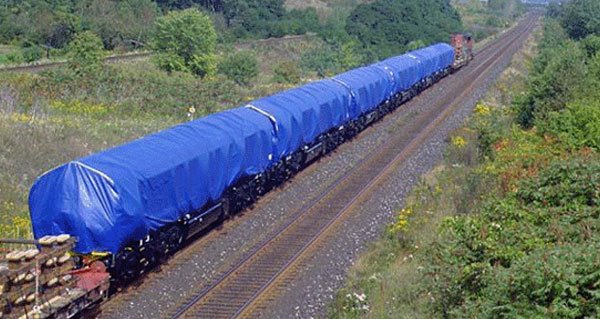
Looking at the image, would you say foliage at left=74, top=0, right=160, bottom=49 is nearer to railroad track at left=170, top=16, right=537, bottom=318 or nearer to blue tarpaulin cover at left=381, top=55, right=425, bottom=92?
blue tarpaulin cover at left=381, top=55, right=425, bottom=92

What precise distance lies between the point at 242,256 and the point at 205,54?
3407 centimetres

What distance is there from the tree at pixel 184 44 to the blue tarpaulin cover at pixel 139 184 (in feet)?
95.6

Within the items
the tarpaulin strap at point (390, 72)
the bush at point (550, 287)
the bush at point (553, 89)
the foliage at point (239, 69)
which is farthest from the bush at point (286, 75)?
the bush at point (550, 287)

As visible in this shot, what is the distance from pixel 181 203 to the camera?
1656 centimetres

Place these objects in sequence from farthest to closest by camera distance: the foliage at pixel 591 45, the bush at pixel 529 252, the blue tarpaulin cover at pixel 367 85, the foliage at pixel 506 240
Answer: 1. the foliage at pixel 591 45
2. the blue tarpaulin cover at pixel 367 85
3. the foliage at pixel 506 240
4. the bush at pixel 529 252

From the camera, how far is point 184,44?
48.8 metres

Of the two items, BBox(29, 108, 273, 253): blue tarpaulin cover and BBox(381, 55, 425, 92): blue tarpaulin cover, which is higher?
BBox(29, 108, 273, 253): blue tarpaulin cover

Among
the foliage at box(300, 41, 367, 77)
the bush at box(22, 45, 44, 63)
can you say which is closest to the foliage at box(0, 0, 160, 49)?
the bush at box(22, 45, 44, 63)

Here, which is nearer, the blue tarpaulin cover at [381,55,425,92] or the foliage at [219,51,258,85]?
the blue tarpaulin cover at [381,55,425,92]

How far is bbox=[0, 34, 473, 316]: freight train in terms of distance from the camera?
1398 cm

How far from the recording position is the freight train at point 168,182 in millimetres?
13977

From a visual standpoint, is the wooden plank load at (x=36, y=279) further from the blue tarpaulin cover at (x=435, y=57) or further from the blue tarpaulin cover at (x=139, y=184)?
the blue tarpaulin cover at (x=435, y=57)

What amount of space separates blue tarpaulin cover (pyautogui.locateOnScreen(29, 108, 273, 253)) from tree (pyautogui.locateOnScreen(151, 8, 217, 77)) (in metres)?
29.2

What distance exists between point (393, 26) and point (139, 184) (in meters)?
71.6
